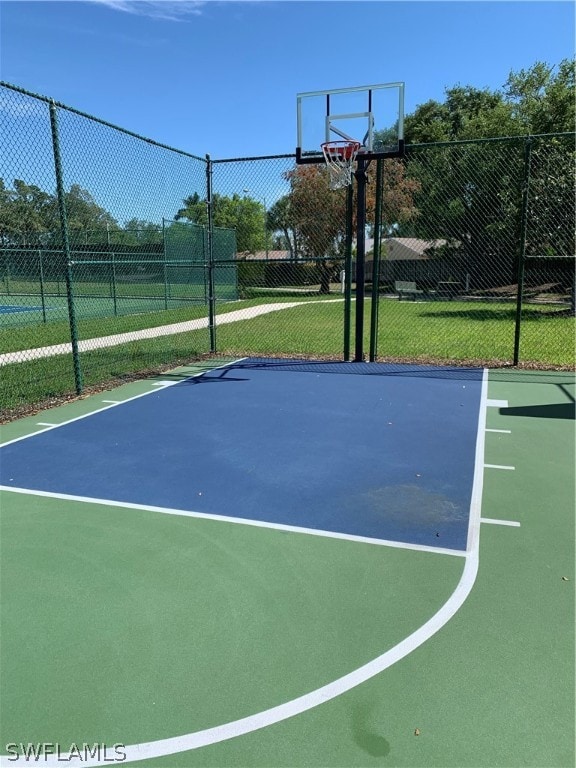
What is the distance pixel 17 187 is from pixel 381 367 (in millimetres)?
6681

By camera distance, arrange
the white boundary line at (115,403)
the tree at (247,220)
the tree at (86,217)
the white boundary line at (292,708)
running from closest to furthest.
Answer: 1. the white boundary line at (292,708)
2. the white boundary line at (115,403)
3. the tree at (86,217)
4. the tree at (247,220)

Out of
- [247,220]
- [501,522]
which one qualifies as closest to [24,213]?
[247,220]

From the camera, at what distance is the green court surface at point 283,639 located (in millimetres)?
1974

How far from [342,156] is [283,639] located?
7301 millimetres

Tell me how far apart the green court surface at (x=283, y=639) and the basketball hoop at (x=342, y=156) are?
19.5 ft

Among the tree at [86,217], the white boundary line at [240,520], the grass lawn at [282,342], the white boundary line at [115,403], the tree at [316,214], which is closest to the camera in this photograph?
the white boundary line at [240,520]

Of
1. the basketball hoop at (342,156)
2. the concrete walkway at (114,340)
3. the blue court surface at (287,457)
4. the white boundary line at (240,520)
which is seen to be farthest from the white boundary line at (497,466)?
the concrete walkway at (114,340)

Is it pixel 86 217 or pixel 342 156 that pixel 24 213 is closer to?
pixel 86 217

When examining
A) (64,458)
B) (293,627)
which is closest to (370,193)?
(64,458)

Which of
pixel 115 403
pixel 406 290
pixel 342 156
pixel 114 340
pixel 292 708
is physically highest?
pixel 342 156

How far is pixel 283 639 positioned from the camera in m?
2.47

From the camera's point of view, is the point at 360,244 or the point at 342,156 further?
the point at 360,244

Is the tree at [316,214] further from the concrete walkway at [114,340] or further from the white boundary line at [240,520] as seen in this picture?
the white boundary line at [240,520]

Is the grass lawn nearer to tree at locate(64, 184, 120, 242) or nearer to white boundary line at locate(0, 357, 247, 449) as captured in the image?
white boundary line at locate(0, 357, 247, 449)
